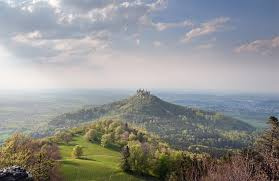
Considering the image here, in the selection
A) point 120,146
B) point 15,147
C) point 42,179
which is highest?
point 15,147

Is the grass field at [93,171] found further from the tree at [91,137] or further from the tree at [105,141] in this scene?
the tree at [91,137]

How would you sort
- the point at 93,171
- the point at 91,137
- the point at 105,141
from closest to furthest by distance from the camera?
the point at 93,171 < the point at 105,141 < the point at 91,137

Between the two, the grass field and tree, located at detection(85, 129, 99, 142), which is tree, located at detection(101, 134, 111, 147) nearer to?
tree, located at detection(85, 129, 99, 142)

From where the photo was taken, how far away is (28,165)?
146 ft

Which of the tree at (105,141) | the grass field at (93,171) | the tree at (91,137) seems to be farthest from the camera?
the tree at (91,137)

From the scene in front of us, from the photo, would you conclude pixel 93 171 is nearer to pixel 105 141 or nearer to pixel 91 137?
pixel 105 141

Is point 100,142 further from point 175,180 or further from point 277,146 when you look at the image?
point 277,146

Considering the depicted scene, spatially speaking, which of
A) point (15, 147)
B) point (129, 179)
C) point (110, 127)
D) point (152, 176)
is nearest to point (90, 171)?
point (129, 179)

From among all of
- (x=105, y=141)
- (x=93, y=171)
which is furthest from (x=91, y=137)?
(x=93, y=171)

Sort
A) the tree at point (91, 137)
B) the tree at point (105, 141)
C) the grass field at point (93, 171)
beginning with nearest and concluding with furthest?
the grass field at point (93, 171) < the tree at point (105, 141) < the tree at point (91, 137)

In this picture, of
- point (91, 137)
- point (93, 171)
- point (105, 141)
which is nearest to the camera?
point (93, 171)

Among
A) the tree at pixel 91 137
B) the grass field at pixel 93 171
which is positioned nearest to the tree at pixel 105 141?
the tree at pixel 91 137

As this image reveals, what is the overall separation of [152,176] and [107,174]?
15108mm

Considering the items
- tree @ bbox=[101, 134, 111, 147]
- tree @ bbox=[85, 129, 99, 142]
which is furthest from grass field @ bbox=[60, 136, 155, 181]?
tree @ bbox=[85, 129, 99, 142]
